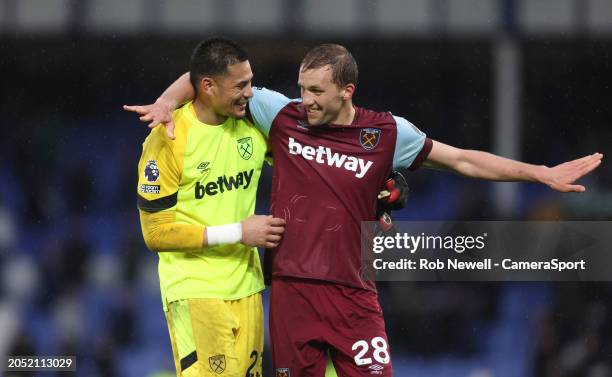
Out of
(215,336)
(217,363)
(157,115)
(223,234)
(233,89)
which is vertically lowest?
(217,363)

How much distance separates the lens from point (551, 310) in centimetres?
1043

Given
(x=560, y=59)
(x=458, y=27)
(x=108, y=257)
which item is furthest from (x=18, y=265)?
(x=560, y=59)

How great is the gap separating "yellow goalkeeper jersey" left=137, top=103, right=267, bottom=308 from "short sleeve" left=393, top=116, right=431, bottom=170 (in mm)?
623

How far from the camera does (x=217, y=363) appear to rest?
379 cm

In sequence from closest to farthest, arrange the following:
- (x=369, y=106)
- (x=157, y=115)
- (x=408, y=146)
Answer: (x=157, y=115)
(x=408, y=146)
(x=369, y=106)

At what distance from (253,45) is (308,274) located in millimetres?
7428

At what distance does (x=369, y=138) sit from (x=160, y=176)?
0.91 m

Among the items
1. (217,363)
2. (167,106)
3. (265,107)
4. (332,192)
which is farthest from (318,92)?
(217,363)

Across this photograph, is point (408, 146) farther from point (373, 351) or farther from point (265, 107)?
point (373, 351)

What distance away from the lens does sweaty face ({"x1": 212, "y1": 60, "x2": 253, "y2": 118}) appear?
384 cm

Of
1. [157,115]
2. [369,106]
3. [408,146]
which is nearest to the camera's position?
[157,115]

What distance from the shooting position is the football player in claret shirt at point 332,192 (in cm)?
382

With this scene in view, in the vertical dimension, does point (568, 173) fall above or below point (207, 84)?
below

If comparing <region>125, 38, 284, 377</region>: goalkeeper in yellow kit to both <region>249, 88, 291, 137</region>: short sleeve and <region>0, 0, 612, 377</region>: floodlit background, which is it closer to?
<region>249, 88, 291, 137</region>: short sleeve
